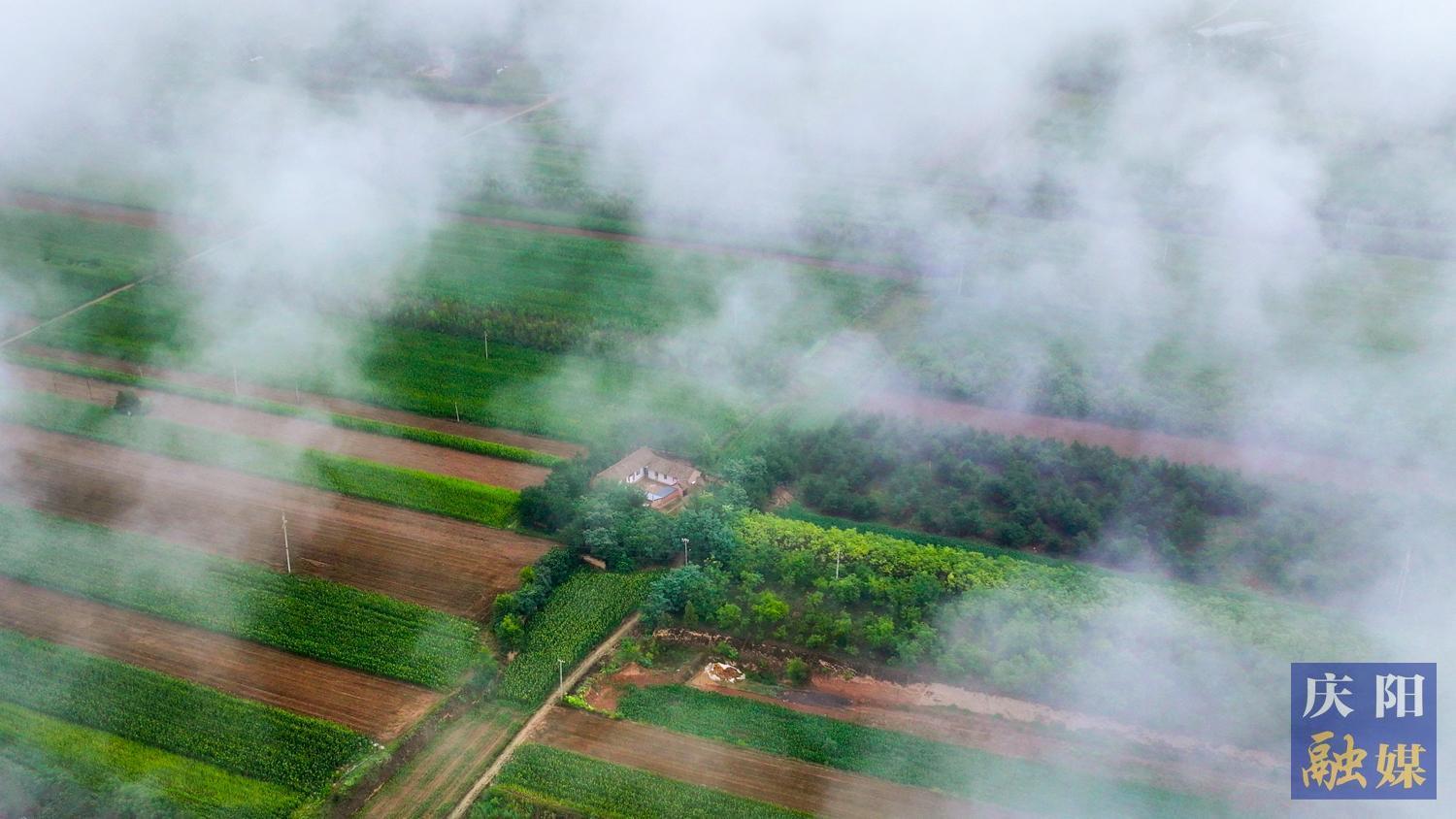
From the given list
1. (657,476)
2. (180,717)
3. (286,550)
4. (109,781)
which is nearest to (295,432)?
(286,550)

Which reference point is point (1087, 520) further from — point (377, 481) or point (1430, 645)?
point (377, 481)

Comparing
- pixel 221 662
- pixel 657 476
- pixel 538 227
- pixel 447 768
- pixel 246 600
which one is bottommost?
pixel 447 768

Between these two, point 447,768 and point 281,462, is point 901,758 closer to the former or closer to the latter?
point 447,768

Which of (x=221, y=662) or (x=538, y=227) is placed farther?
(x=538, y=227)

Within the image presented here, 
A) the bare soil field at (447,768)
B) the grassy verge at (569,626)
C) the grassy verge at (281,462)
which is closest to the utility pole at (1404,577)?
the grassy verge at (569,626)

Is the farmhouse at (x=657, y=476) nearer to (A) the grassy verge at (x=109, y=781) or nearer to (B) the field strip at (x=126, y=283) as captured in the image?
(A) the grassy verge at (x=109, y=781)

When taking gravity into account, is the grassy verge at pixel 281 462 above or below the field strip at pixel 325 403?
below
